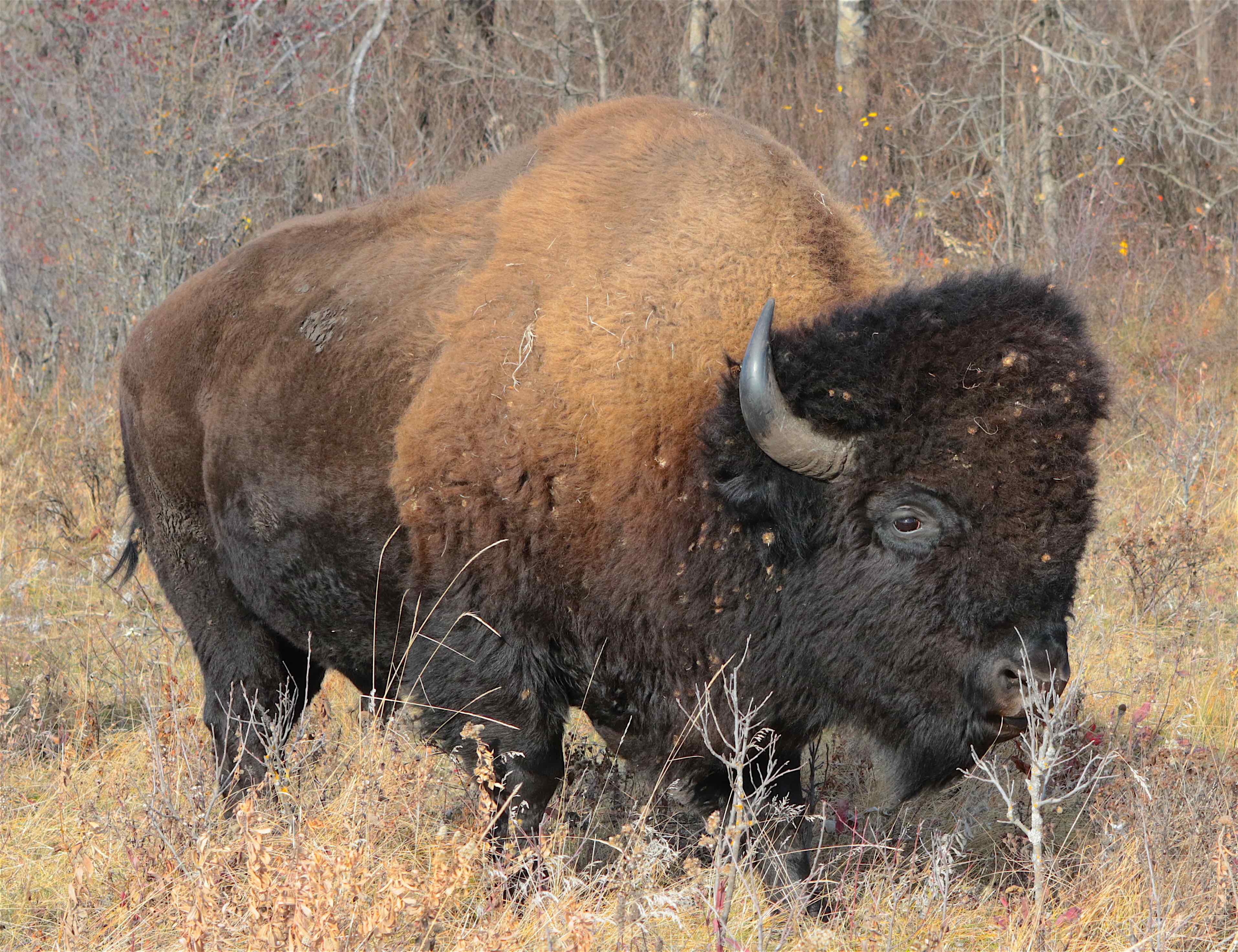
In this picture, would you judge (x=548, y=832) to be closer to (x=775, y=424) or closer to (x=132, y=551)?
(x=775, y=424)

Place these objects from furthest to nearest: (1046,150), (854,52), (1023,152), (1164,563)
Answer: (854,52)
(1023,152)
(1046,150)
(1164,563)

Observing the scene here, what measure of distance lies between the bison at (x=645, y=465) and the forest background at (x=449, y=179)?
0.35 meters

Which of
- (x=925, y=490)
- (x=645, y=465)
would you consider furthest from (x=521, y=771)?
(x=925, y=490)

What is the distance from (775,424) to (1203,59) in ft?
45.6

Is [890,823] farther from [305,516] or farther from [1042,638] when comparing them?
[305,516]

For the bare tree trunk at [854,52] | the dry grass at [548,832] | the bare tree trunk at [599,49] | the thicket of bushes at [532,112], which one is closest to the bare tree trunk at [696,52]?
A: the thicket of bushes at [532,112]

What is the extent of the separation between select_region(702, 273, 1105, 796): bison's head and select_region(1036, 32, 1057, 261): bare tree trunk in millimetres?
8917

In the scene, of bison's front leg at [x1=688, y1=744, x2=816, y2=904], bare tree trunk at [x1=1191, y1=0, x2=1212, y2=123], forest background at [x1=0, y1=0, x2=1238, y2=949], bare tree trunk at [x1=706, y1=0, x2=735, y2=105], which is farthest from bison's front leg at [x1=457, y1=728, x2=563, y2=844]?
bare tree trunk at [x1=1191, y1=0, x2=1212, y2=123]

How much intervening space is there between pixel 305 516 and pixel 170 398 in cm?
95

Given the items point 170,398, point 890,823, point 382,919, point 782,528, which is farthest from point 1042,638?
point 170,398

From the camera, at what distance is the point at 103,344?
9.68 meters

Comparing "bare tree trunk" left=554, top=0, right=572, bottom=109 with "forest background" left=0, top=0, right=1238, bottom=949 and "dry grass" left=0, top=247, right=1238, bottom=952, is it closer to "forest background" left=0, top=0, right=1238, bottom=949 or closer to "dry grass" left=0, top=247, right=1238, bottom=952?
"forest background" left=0, top=0, right=1238, bottom=949

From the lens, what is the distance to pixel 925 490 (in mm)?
3053

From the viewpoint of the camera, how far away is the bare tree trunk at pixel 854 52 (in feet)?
44.9
